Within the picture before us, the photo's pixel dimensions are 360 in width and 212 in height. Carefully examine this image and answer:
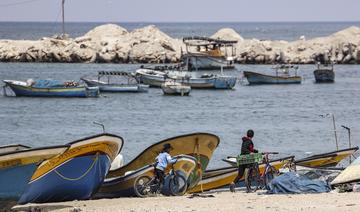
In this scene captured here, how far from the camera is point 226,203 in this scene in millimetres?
22562

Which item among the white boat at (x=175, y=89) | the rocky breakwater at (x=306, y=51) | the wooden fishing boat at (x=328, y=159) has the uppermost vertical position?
the rocky breakwater at (x=306, y=51)

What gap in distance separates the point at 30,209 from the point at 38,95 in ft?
148

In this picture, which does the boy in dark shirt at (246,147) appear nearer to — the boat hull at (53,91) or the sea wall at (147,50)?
the boat hull at (53,91)

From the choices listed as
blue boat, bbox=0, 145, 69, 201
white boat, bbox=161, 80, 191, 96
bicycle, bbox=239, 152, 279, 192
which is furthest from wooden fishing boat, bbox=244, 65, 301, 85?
blue boat, bbox=0, 145, 69, 201

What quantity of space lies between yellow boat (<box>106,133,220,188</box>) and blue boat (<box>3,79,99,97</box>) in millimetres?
40641

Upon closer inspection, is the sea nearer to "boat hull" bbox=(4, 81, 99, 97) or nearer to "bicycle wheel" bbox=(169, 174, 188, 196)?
"boat hull" bbox=(4, 81, 99, 97)

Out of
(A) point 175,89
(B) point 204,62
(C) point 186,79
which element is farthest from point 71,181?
(B) point 204,62

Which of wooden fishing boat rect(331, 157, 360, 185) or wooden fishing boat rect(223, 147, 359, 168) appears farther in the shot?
wooden fishing boat rect(223, 147, 359, 168)

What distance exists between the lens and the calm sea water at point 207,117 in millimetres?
44219

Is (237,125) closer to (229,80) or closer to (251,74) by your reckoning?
(229,80)

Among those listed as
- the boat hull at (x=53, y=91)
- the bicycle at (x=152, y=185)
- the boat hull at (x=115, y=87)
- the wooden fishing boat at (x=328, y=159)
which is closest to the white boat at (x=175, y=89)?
the boat hull at (x=115, y=87)

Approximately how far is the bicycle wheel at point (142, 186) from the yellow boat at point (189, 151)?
113cm

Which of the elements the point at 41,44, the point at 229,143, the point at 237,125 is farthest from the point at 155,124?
the point at 41,44

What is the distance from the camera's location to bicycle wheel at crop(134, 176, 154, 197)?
2508cm
